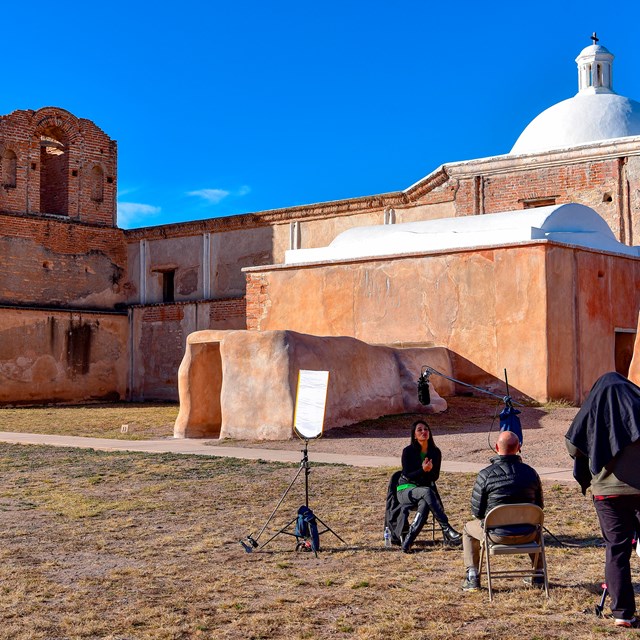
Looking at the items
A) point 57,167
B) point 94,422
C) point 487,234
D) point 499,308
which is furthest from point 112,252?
point 499,308

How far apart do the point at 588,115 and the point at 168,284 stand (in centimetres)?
1388

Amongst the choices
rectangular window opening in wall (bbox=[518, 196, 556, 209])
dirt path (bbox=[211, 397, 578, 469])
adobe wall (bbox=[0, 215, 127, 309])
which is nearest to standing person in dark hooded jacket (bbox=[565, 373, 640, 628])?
dirt path (bbox=[211, 397, 578, 469])

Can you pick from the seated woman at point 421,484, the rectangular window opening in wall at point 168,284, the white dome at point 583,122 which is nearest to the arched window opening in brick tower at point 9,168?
the rectangular window opening in wall at point 168,284

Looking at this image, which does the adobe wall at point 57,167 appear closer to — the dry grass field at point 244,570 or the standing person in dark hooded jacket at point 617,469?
the dry grass field at point 244,570

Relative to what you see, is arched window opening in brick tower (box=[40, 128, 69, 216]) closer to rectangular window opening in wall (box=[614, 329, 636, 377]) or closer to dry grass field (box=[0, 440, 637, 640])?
rectangular window opening in wall (box=[614, 329, 636, 377])

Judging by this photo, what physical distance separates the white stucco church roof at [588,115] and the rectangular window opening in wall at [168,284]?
37.2 feet

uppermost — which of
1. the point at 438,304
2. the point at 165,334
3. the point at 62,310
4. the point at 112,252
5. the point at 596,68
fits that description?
the point at 596,68

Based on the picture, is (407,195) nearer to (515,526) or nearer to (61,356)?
(61,356)

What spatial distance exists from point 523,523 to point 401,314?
49.5 ft

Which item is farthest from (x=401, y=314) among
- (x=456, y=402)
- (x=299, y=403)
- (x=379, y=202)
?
(x=299, y=403)

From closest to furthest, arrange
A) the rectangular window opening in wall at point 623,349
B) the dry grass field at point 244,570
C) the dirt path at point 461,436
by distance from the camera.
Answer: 1. the dry grass field at point 244,570
2. the dirt path at point 461,436
3. the rectangular window opening in wall at point 623,349

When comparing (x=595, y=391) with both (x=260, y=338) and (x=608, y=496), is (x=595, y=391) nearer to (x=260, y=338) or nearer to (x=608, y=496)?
(x=608, y=496)

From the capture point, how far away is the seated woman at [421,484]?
27.5ft

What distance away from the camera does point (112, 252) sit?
3350 centimetres
